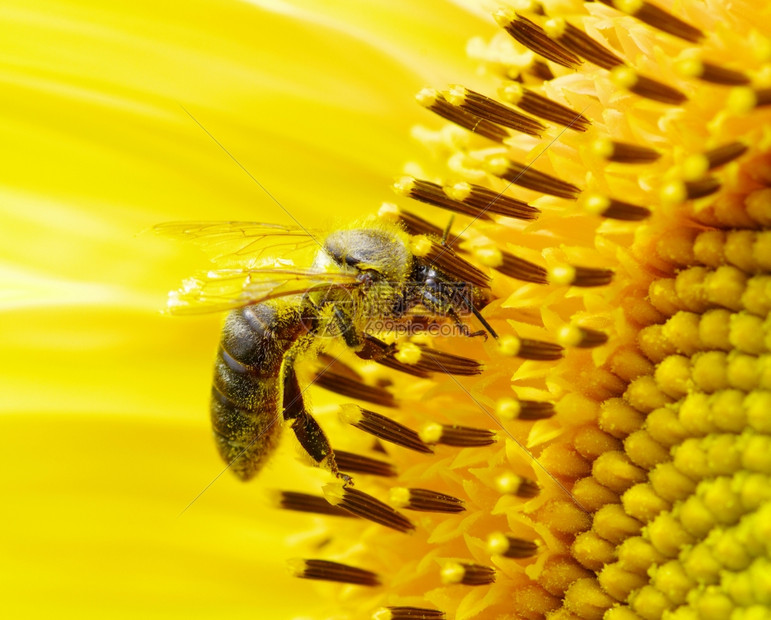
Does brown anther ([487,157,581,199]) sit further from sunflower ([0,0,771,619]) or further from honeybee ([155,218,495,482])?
honeybee ([155,218,495,482])

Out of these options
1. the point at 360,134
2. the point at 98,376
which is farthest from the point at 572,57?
the point at 98,376

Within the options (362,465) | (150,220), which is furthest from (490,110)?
(150,220)

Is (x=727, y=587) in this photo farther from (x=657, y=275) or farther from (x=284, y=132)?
(x=284, y=132)

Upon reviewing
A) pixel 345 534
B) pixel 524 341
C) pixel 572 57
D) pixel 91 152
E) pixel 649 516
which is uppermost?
pixel 91 152

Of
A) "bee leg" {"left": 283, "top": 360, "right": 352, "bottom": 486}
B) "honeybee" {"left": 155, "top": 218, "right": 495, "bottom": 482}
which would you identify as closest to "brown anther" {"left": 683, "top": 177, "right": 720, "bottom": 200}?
"honeybee" {"left": 155, "top": 218, "right": 495, "bottom": 482}

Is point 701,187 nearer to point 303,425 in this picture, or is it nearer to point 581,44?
point 581,44
